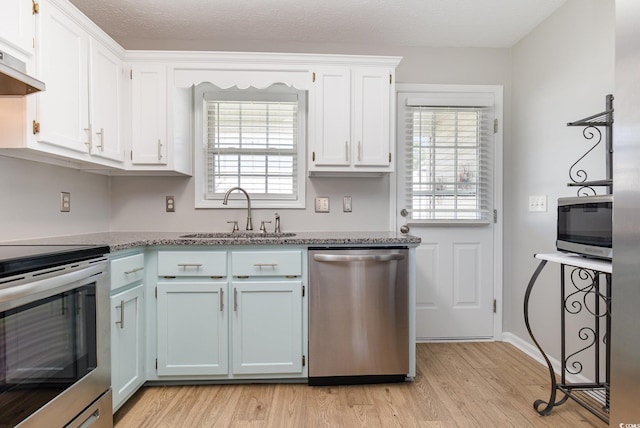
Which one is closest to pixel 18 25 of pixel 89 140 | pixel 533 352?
pixel 89 140

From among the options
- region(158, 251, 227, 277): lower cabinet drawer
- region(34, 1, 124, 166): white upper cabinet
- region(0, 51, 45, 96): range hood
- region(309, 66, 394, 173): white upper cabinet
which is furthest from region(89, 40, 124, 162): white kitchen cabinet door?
region(309, 66, 394, 173): white upper cabinet

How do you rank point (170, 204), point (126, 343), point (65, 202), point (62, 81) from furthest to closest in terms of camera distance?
point (170, 204) → point (65, 202) → point (126, 343) → point (62, 81)

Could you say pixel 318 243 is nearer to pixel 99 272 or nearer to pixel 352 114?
pixel 352 114

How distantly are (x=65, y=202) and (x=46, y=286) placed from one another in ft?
3.96

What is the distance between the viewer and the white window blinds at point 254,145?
2.72 metres

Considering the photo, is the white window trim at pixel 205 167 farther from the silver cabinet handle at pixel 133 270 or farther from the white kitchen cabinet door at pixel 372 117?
the silver cabinet handle at pixel 133 270

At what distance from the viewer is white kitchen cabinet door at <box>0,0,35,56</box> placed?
1.38 meters

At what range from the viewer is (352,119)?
2395mm

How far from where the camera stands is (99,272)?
1531 millimetres

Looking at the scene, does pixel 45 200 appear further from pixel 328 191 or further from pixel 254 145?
pixel 328 191

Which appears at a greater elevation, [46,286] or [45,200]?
[45,200]

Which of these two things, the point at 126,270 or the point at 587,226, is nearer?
the point at 587,226

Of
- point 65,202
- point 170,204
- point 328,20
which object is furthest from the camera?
point 170,204

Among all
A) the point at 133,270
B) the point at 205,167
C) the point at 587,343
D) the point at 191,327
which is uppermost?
the point at 205,167
